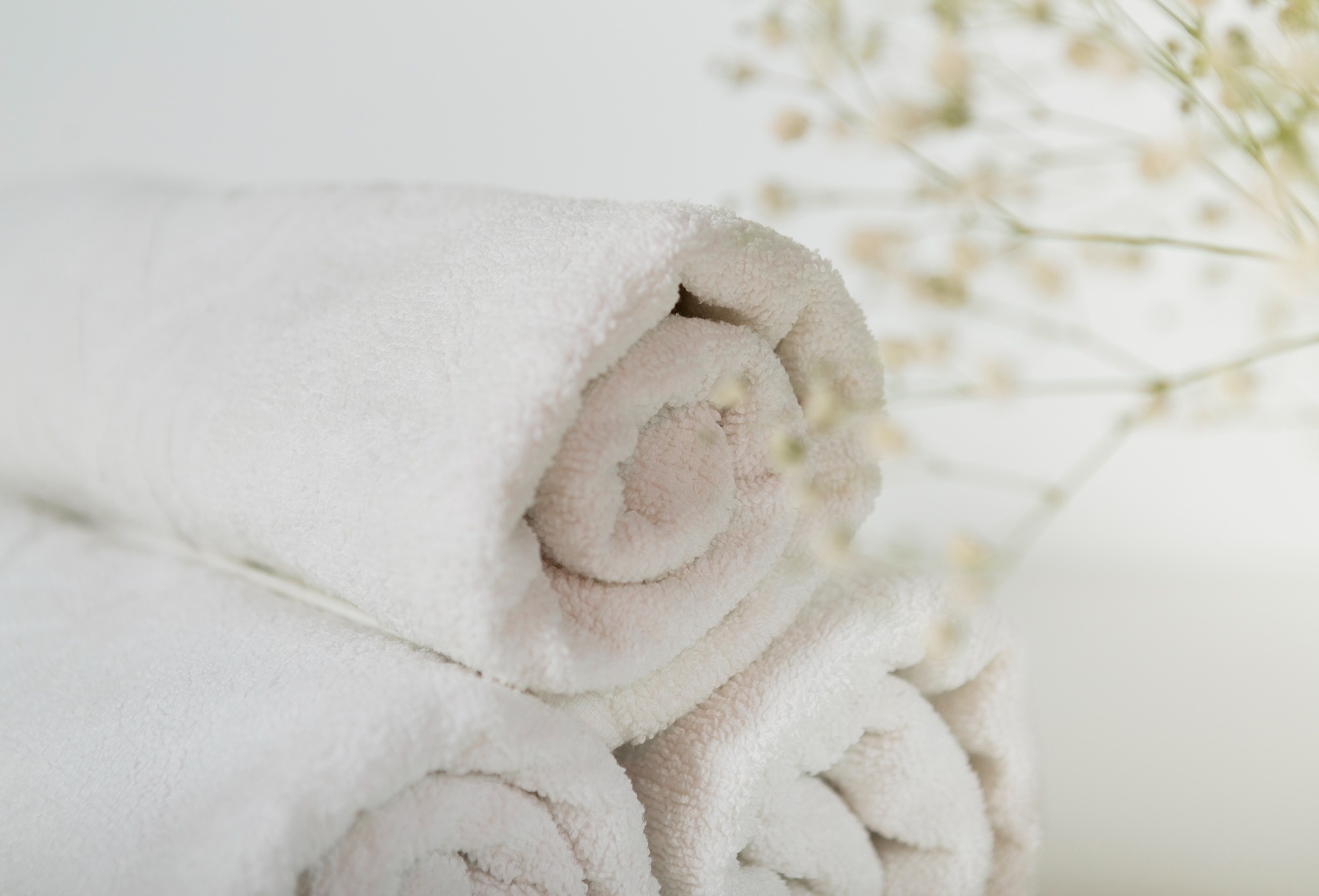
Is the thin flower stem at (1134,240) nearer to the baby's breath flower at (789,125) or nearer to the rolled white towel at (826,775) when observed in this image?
the baby's breath flower at (789,125)

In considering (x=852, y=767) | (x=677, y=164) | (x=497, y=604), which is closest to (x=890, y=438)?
(x=497, y=604)

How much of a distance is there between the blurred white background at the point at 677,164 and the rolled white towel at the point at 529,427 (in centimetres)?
26

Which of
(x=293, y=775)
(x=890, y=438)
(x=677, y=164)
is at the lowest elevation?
(x=293, y=775)

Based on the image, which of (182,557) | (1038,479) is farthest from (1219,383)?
(1038,479)

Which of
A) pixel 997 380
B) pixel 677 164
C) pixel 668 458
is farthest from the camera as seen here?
pixel 677 164

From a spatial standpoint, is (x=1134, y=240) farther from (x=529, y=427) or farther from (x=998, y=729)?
(x=998, y=729)

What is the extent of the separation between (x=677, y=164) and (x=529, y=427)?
25.5 inches

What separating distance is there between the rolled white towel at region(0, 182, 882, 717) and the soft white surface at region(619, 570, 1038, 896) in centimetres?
2

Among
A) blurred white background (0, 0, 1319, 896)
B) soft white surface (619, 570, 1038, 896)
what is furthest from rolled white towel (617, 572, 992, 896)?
blurred white background (0, 0, 1319, 896)

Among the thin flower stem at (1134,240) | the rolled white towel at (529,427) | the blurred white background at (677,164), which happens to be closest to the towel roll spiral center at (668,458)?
the rolled white towel at (529,427)

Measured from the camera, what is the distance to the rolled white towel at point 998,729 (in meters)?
0.45

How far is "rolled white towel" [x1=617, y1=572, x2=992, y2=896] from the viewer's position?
1.30 ft

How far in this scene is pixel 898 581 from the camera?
1.43 feet

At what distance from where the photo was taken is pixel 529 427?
31 cm
